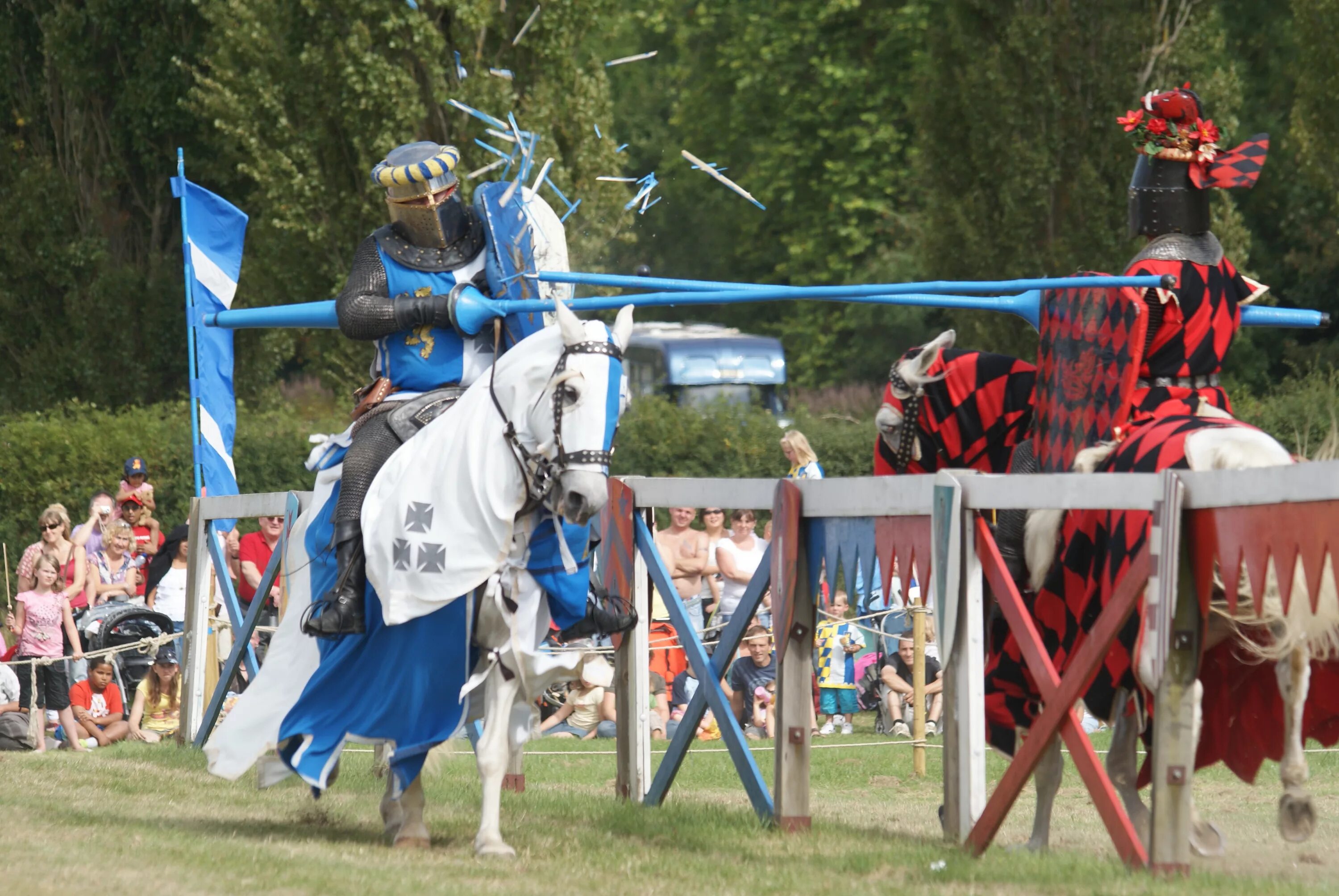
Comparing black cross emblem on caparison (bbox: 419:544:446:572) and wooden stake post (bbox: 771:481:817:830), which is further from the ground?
black cross emblem on caparison (bbox: 419:544:446:572)

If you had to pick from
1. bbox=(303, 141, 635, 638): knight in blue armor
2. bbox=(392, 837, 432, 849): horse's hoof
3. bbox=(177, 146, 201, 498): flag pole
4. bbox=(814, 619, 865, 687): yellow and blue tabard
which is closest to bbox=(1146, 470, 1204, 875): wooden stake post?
bbox=(303, 141, 635, 638): knight in blue armor

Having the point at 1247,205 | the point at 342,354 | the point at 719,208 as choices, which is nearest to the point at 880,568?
the point at 342,354

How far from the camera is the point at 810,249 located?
A: 33.7 meters

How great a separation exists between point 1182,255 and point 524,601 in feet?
9.48

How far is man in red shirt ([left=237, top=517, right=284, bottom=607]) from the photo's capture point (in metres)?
13.4

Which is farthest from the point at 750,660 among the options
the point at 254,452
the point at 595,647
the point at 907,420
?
the point at 254,452

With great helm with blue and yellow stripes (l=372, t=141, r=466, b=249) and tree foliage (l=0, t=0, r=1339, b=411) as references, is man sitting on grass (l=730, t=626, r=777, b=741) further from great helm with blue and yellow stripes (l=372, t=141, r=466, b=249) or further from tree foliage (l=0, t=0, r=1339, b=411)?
tree foliage (l=0, t=0, r=1339, b=411)

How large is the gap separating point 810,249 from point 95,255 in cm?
1336

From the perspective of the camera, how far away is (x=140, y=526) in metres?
15.8

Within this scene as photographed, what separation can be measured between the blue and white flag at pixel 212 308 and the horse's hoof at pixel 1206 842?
5996 mm

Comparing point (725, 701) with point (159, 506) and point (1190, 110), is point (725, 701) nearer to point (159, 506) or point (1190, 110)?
point (1190, 110)

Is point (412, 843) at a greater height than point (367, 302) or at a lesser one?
lesser

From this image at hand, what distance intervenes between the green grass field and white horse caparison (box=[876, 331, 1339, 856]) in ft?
0.60

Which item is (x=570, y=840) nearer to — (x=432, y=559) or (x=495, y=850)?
(x=495, y=850)
